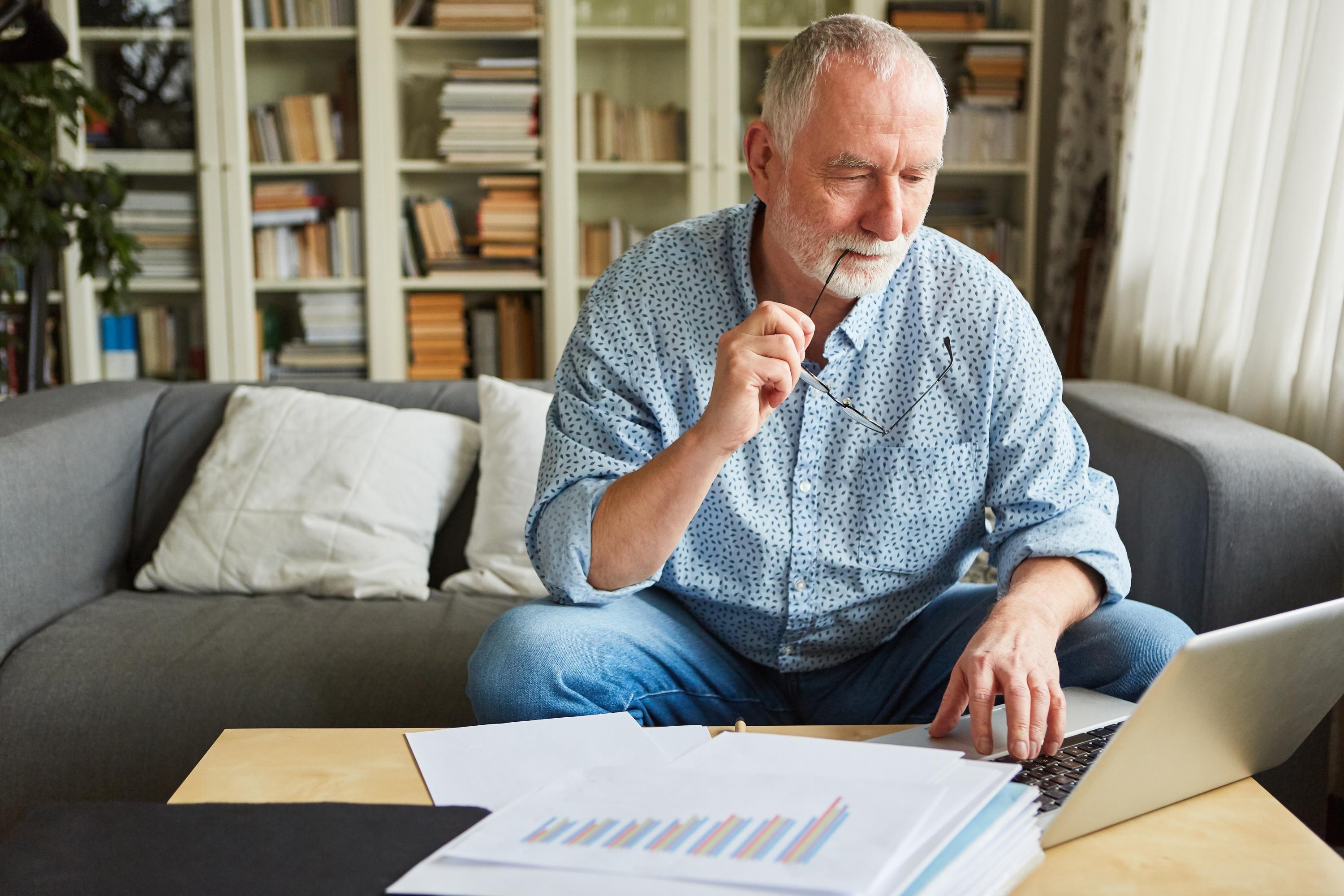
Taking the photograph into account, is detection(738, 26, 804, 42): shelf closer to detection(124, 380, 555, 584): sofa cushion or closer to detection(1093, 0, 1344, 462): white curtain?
detection(1093, 0, 1344, 462): white curtain

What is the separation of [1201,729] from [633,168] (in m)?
2.72

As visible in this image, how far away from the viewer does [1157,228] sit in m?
2.41

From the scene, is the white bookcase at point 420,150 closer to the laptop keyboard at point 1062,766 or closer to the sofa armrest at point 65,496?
the sofa armrest at point 65,496

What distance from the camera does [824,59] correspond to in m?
1.17

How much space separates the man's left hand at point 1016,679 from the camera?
875mm

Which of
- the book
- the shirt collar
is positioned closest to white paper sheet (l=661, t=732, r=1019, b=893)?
the shirt collar

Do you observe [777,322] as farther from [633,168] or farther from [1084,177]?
[1084,177]

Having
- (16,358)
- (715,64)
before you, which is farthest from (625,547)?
(16,358)

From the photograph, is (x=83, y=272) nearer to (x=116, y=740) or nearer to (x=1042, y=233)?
(x=116, y=740)

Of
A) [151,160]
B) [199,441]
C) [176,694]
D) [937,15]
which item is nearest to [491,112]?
[151,160]

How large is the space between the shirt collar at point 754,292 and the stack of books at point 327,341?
213 cm

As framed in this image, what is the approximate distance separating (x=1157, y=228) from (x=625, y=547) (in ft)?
5.72

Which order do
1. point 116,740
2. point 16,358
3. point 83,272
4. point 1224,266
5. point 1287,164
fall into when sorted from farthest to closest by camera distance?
point 16,358 → point 83,272 → point 1224,266 → point 1287,164 → point 116,740

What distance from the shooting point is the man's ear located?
4.17ft
